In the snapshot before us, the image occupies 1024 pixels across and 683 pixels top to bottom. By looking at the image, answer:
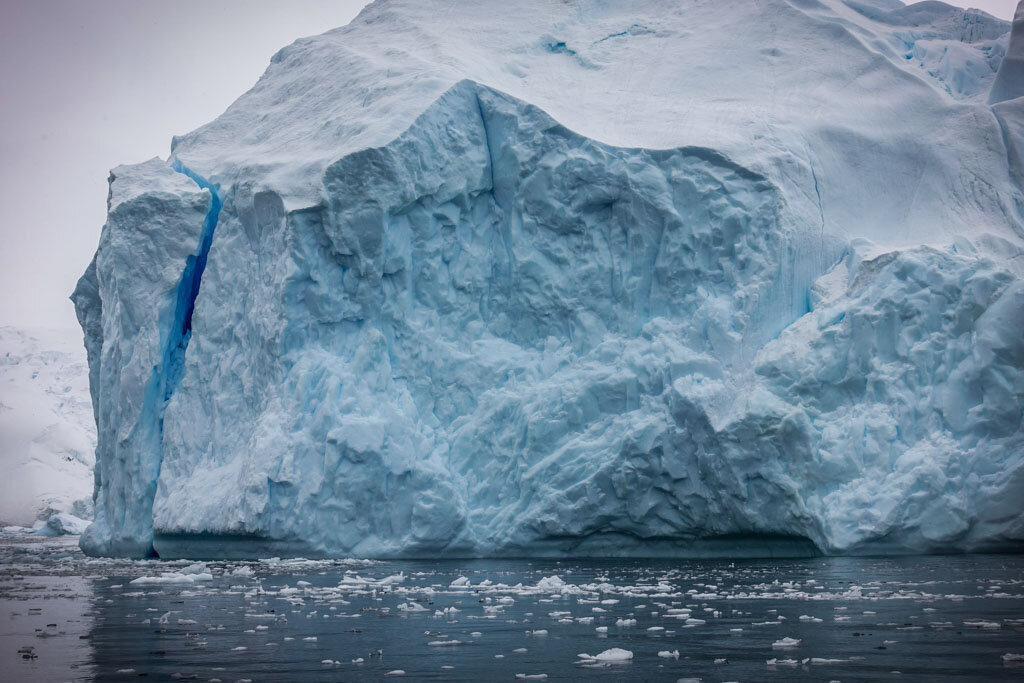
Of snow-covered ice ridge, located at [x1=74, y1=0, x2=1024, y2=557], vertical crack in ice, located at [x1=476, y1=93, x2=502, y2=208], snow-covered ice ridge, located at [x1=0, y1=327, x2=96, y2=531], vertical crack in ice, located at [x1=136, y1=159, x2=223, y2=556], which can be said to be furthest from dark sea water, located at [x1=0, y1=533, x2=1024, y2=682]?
snow-covered ice ridge, located at [x1=0, y1=327, x2=96, y2=531]

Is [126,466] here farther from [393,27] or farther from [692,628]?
[692,628]

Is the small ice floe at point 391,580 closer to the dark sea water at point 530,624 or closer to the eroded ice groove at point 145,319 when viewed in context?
the dark sea water at point 530,624

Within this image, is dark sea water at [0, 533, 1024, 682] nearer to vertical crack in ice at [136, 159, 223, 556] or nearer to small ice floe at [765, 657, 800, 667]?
small ice floe at [765, 657, 800, 667]

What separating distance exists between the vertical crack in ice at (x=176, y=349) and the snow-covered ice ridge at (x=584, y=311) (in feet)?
0.19

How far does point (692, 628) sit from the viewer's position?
7430 millimetres

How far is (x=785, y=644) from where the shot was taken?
20.9 feet

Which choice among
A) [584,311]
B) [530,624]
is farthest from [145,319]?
[530,624]

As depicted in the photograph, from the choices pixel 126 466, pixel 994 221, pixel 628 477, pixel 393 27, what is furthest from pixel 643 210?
pixel 126 466

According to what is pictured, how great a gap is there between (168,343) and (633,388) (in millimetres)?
7881

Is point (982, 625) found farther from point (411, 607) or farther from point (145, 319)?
point (145, 319)

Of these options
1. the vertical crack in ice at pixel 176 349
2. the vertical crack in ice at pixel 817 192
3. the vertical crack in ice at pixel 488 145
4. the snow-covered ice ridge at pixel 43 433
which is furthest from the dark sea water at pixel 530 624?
the snow-covered ice ridge at pixel 43 433

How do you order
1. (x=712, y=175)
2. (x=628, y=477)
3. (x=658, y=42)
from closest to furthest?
1. (x=628, y=477)
2. (x=712, y=175)
3. (x=658, y=42)

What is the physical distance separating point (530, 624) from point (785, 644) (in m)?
2.11

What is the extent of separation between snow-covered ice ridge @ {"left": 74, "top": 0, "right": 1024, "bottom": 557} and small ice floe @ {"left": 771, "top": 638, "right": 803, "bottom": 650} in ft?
26.2
